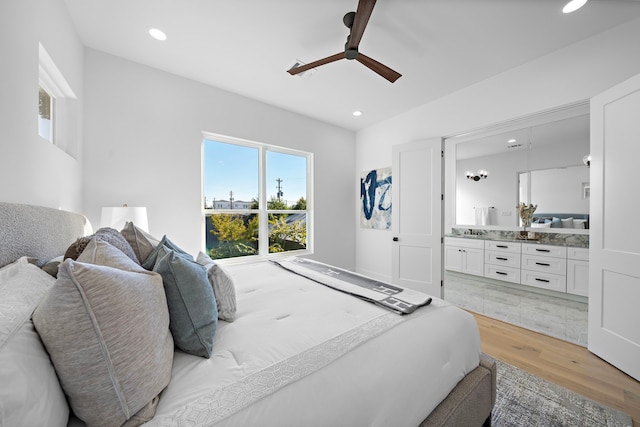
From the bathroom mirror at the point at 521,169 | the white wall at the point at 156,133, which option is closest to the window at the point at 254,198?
the white wall at the point at 156,133

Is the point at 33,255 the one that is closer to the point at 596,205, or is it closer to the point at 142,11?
the point at 142,11

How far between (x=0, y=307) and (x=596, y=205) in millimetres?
3548

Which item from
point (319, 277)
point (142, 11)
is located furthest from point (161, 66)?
point (319, 277)

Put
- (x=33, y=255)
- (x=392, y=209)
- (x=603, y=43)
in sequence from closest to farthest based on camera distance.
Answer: (x=33, y=255), (x=603, y=43), (x=392, y=209)

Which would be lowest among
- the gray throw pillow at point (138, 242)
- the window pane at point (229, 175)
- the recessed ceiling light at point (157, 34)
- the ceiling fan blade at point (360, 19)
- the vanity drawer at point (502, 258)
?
the vanity drawer at point (502, 258)

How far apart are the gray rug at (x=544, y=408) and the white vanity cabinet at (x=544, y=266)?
2.30 meters

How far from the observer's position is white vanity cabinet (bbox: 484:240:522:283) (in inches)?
148

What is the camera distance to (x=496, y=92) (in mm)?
2812

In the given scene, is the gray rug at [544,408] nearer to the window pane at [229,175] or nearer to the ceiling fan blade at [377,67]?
the ceiling fan blade at [377,67]

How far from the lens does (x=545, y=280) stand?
11.5 ft

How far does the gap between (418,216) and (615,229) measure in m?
1.81

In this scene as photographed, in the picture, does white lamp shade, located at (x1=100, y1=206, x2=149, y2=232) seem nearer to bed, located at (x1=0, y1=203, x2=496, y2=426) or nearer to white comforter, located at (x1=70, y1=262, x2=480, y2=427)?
bed, located at (x1=0, y1=203, x2=496, y2=426)

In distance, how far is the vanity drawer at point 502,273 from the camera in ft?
12.4

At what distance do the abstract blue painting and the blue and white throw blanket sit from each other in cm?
228
